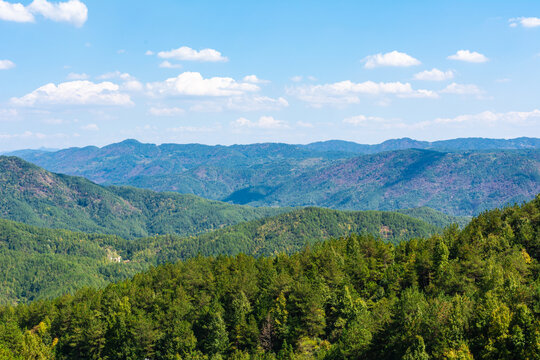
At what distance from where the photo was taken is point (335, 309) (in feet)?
296

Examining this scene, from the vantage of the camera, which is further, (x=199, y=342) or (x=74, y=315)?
(x=74, y=315)

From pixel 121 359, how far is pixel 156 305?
590 inches

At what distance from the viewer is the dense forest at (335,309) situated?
196 feet

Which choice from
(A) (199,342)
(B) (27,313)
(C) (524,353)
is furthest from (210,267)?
(C) (524,353)

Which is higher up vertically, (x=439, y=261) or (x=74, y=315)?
(x=439, y=261)

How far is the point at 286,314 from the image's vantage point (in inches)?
3578

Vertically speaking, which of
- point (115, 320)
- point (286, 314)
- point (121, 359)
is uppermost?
point (286, 314)

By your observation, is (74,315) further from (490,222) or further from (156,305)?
(490,222)

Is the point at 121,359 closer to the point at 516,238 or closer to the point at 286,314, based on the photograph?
the point at 286,314

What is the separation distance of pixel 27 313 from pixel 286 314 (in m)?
97.6

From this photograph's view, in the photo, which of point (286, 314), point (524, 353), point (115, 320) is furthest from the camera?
point (115, 320)

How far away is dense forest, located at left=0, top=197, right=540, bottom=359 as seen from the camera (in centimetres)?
5985

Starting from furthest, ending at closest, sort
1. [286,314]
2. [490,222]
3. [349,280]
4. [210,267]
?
[210,267], [490,222], [349,280], [286,314]

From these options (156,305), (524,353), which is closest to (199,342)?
(156,305)
